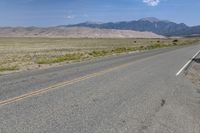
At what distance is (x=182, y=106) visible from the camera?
955 cm

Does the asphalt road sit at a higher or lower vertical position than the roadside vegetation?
higher

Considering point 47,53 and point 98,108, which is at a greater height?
point 98,108

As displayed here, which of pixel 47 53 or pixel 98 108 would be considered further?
pixel 47 53

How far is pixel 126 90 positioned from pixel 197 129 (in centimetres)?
502

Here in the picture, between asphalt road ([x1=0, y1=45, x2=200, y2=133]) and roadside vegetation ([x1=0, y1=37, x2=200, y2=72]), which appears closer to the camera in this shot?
asphalt road ([x1=0, y1=45, x2=200, y2=133])

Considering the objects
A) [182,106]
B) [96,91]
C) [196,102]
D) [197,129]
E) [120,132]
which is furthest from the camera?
[96,91]

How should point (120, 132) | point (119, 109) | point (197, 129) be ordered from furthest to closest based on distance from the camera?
point (119, 109)
point (197, 129)
point (120, 132)

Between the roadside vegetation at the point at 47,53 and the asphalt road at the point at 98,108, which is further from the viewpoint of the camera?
the roadside vegetation at the point at 47,53

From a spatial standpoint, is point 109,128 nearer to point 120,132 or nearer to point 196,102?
point 120,132

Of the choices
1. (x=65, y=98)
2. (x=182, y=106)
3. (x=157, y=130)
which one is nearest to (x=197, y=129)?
(x=157, y=130)

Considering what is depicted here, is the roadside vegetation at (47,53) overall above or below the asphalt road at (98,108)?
below

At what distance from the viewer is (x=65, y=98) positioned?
9977 millimetres

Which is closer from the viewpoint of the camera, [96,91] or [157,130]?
[157,130]

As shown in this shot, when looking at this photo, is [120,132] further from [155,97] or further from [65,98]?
[155,97]
